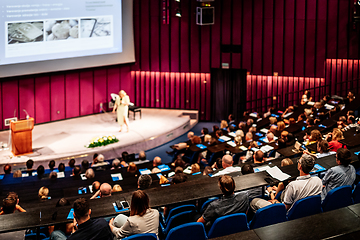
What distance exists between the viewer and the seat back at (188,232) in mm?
3217

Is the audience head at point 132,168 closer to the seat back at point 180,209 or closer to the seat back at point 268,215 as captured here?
the seat back at point 180,209

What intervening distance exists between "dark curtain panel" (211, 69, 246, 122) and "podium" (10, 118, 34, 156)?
24.0 ft

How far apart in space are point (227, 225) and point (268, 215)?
46 centimetres

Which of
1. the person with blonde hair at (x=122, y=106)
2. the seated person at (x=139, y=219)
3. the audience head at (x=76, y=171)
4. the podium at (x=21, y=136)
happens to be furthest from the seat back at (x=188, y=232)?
the person with blonde hair at (x=122, y=106)

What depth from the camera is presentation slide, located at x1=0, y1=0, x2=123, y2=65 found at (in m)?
11.0

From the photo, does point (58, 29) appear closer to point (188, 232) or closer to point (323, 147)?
point (323, 147)

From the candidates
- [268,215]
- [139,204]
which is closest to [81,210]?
[139,204]

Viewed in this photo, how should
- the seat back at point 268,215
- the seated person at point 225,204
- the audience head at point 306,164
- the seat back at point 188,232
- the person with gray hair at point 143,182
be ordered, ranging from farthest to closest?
the person with gray hair at point 143,182, the audience head at point 306,164, the seated person at point 225,204, the seat back at point 268,215, the seat back at point 188,232

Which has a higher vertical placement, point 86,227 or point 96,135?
point 86,227

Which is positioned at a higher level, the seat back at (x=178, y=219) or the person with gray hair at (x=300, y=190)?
the person with gray hair at (x=300, y=190)

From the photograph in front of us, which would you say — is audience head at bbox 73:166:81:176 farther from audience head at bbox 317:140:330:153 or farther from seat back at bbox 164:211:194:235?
audience head at bbox 317:140:330:153

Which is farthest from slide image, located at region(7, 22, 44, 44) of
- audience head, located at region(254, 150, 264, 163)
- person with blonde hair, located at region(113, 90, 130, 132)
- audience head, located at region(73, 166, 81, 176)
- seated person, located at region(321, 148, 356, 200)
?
seated person, located at region(321, 148, 356, 200)

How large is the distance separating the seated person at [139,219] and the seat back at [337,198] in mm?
1805

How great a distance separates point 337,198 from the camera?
408cm
